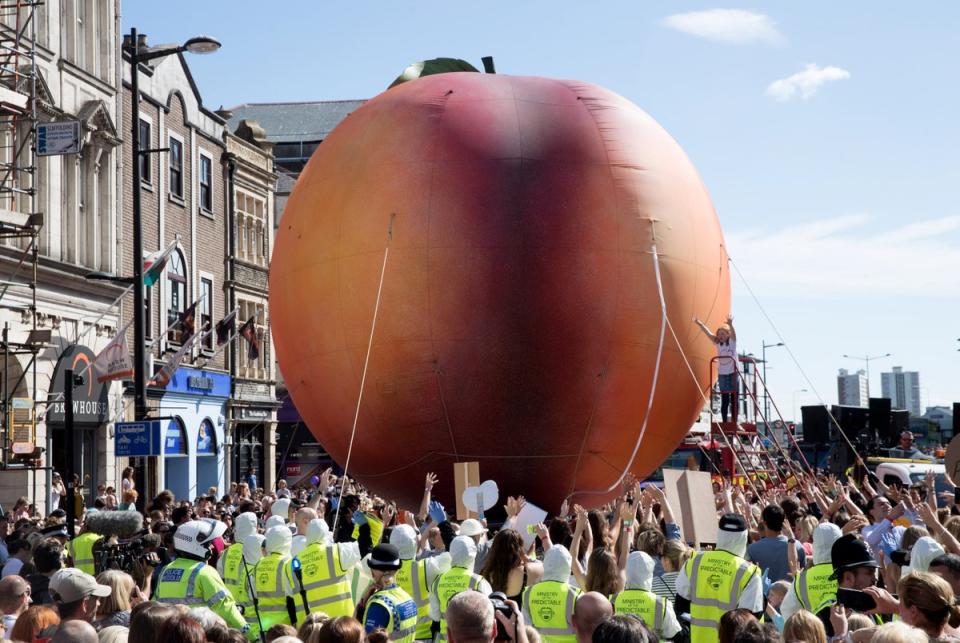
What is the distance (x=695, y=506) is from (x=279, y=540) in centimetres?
398

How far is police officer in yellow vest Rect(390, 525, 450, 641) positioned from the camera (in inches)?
328

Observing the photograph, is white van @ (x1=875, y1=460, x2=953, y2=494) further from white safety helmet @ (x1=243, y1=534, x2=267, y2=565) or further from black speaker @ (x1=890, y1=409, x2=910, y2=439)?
white safety helmet @ (x1=243, y1=534, x2=267, y2=565)

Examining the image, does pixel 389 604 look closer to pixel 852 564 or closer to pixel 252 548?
pixel 252 548

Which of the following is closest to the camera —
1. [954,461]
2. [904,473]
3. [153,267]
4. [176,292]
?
[954,461]

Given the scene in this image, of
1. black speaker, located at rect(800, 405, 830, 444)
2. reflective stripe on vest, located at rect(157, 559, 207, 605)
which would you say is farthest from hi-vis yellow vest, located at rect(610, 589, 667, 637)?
black speaker, located at rect(800, 405, 830, 444)

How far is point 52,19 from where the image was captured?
984 inches

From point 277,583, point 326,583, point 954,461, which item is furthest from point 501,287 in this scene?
point 954,461

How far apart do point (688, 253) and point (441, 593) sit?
696 cm

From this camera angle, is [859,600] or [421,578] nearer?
[859,600]

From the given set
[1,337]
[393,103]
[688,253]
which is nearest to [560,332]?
[688,253]

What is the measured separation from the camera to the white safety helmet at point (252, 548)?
927 cm

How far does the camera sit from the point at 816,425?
31938 millimetres

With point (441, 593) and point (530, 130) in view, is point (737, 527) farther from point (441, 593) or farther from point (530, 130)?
point (530, 130)

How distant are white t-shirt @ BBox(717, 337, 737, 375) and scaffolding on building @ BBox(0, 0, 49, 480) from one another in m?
12.5
